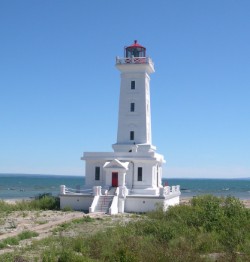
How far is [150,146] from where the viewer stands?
102 feet

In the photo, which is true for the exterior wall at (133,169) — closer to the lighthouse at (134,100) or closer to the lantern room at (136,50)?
the lighthouse at (134,100)

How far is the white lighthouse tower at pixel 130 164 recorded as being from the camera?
27.7 meters

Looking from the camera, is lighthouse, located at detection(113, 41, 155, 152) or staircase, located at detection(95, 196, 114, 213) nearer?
staircase, located at detection(95, 196, 114, 213)

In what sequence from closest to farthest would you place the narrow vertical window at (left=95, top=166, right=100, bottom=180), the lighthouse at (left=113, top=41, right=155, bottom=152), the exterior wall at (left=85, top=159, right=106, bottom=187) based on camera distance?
the exterior wall at (left=85, top=159, right=106, bottom=187)
the narrow vertical window at (left=95, top=166, right=100, bottom=180)
the lighthouse at (left=113, top=41, right=155, bottom=152)

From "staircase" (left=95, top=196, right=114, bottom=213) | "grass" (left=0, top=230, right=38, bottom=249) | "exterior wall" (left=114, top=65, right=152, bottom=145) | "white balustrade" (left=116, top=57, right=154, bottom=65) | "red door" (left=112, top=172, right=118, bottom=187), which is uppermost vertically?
"white balustrade" (left=116, top=57, right=154, bottom=65)

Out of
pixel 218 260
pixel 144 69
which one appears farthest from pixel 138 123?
pixel 218 260

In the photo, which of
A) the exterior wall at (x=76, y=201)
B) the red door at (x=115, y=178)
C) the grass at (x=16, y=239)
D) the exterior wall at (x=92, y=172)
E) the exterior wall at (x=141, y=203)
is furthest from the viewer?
the exterior wall at (x=92, y=172)

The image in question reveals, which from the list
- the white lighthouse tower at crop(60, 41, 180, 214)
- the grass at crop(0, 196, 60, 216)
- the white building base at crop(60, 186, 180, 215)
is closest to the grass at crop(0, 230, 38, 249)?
the white lighthouse tower at crop(60, 41, 180, 214)

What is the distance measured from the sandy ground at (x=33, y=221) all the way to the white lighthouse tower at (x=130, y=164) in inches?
77.5

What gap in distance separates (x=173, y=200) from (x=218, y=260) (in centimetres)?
1851

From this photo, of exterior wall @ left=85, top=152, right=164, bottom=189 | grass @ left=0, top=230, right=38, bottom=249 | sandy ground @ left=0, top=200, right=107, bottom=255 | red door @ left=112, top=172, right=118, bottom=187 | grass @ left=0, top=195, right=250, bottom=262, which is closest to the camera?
grass @ left=0, top=195, right=250, bottom=262

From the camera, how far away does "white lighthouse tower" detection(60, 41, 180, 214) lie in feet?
90.9

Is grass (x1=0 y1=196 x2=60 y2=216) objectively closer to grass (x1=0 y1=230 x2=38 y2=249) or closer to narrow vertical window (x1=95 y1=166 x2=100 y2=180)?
narrow vertical window (x1=95 y1=166 x2=100 y2=180)

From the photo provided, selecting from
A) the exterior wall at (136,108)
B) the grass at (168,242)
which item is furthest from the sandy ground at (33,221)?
the exterior wall at (136,108)
